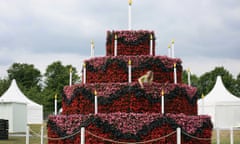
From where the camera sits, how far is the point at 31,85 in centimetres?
9125

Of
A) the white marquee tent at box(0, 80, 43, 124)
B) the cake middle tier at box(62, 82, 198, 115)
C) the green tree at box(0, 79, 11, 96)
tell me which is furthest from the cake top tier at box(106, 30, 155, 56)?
the green tree at box(0, 79, 11, 96)

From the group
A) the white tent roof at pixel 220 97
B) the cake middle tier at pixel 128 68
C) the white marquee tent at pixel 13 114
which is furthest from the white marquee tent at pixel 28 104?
the cake middle tier at pixel 128 68

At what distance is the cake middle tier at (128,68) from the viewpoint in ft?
57.1

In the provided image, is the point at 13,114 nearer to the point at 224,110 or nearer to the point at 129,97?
the point at 224,110

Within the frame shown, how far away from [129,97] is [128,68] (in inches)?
47.8

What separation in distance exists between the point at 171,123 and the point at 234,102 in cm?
2556

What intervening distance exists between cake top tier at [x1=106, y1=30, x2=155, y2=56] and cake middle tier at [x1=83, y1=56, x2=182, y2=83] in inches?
38.4

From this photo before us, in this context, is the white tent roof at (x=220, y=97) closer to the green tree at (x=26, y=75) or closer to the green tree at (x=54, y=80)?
the green tree at (x=54, y=80)

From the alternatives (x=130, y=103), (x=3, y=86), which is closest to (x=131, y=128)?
(x=130, y=103)

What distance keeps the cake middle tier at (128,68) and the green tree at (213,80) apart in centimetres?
6647

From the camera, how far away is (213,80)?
86125 millimetres

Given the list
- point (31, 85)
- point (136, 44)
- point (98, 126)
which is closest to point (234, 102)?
point (136, 44)

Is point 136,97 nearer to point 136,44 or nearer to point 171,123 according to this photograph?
point 171,123

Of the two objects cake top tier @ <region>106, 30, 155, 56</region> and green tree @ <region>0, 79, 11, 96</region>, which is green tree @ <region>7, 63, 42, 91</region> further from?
cake top tier @ <region>106, 30, 155, 56</region>
